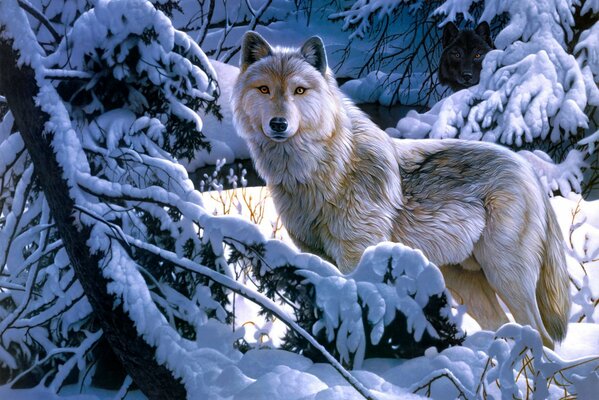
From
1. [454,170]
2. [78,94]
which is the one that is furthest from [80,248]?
[454,170]

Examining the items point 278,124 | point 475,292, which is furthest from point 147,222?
point 475,292

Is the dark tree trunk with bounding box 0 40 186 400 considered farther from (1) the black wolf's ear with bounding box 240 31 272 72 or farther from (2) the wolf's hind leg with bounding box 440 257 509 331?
(2) the wolf's hind leg with bounding box 440 257 509 331

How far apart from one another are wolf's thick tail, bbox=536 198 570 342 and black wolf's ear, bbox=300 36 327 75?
135cm

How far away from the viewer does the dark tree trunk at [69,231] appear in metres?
3.38

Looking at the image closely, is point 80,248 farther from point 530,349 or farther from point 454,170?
point 530,349

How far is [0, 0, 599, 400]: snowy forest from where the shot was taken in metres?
3.32

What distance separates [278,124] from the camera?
3281mm

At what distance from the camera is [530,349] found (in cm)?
331

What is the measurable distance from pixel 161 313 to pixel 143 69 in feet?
3.96

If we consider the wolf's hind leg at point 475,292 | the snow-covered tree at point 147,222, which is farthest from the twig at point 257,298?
the wolf's hind leg at point 475,292

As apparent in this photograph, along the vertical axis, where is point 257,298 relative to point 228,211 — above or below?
below

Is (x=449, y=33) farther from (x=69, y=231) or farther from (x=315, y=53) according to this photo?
(x=69, y=231)

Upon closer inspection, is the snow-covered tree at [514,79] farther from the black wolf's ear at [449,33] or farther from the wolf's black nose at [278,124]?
the wolf's black nose at [278,124]

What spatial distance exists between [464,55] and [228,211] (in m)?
1.49
